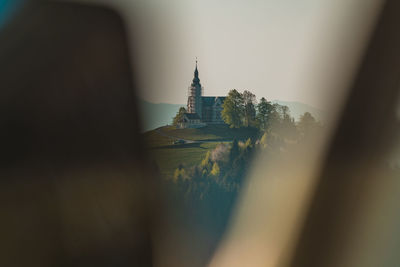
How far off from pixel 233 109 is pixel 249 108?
0.17m

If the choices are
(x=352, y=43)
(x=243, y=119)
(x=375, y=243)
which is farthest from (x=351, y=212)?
(x=352, y=43)

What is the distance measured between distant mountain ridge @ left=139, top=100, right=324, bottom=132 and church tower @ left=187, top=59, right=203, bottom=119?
86mm

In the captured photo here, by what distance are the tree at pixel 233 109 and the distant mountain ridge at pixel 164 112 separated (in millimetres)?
349

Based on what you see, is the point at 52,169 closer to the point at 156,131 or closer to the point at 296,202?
the point at 156,131

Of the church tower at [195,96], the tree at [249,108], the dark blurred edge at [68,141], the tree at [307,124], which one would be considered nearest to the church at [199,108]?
the church tower at [195,96]

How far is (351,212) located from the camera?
2.96 metres

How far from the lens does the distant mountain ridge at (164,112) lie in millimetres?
2621

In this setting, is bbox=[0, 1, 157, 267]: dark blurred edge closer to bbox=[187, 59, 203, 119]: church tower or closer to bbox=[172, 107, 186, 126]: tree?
bbox=[172, 107, 186, 126]: tree

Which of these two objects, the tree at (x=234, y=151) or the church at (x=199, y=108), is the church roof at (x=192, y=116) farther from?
the tree at (x=234, y=151)

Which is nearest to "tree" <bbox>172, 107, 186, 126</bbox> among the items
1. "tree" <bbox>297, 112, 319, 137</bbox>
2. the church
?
the church

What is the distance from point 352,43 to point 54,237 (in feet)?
10.4

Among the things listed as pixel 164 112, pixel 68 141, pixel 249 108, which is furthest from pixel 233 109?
pixel 68 141

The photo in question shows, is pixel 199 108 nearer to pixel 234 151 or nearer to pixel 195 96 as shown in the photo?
pixel 195 96

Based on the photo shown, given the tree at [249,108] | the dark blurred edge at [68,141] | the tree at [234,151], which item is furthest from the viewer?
the tree at [234,151]
